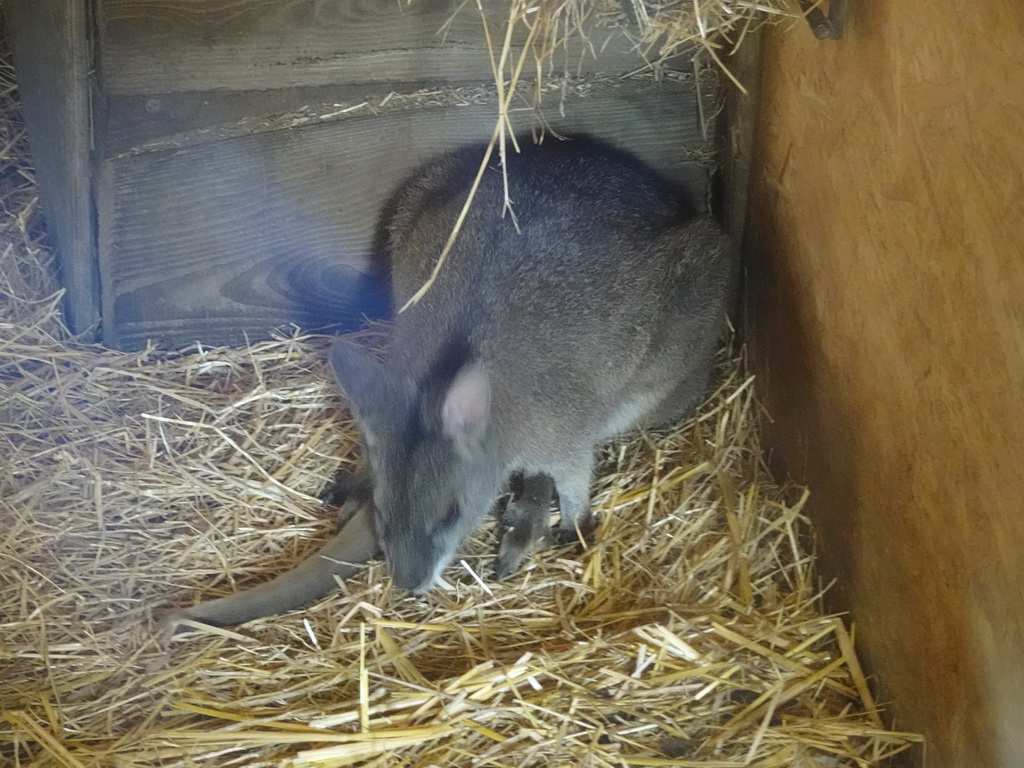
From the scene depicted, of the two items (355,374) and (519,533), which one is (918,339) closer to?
(519,533)

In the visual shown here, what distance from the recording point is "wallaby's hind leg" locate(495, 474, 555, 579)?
2.86m

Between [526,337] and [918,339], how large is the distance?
1.15 m

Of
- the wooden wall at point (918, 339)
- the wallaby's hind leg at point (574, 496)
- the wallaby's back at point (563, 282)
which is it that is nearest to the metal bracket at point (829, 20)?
the wooden wall at point (918, 339)

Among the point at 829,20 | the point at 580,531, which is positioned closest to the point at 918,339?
the point at 829,20

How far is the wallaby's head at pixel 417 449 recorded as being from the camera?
256cm

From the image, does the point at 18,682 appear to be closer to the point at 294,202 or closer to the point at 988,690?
the point at 294,202

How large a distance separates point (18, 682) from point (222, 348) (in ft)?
4.66

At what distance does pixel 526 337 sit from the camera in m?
2.87

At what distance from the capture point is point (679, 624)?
97.6 inches

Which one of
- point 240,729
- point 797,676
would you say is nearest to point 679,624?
point 797,676

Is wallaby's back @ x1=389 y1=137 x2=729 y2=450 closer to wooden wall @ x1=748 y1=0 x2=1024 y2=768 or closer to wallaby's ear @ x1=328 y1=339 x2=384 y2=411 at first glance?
wallaby's ear @ x1=328 y1=339 x2=384 y2=411

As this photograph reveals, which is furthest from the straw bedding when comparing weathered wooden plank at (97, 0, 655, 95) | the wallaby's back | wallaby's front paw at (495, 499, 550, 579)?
weathered wooden plank at (97, 0, 655, 95)

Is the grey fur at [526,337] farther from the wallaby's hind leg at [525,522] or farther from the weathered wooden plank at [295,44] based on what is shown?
the weathered wooden plank at [295,44]

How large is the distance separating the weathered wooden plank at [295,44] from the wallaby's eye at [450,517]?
1403 millimetres
